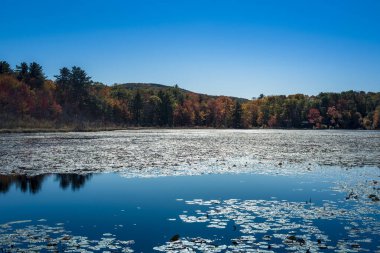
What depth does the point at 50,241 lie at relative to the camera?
1085 cm

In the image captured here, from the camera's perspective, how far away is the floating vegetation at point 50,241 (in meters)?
10.2

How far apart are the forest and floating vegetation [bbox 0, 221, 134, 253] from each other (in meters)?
82.1

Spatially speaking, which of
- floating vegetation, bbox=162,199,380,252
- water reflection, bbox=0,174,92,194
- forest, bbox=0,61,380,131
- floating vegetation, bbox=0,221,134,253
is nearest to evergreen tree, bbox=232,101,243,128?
forest, bbox=0,61,380,131

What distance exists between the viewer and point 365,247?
34.5ft

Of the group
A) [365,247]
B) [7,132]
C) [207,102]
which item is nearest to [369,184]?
[365,247]

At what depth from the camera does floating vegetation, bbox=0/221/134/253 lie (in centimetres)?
1018

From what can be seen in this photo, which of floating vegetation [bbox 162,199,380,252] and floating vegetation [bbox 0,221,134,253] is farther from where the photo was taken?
floating vegetation [bbox 162,199,380,252]

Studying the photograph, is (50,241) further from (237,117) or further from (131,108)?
(237,117)

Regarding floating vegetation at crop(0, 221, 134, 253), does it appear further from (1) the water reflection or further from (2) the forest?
(2) the forest

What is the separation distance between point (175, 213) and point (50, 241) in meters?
5.12

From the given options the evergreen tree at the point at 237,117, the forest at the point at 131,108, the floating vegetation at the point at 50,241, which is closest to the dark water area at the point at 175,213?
the floating vegetation at the point at 50,241

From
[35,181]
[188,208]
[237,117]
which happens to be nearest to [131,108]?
[237,117]

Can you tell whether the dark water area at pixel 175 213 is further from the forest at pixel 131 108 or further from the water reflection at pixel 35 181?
the forest at pixel 131 108

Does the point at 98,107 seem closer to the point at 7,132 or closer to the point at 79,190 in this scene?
the point at 7,132
